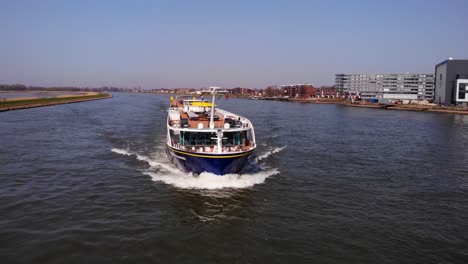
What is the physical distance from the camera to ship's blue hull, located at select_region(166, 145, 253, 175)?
69.5 ft

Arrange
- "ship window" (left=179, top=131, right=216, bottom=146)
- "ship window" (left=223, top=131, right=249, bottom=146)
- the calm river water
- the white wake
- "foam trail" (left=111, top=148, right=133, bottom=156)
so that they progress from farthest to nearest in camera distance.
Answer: "foam trail" (left=111, top=148, right=133, bottom=156) → "ship window" (left=223, top=131, right=249, bottom=146) → "ship window" (left=179, top=131, right=216, bottom=146) → the white wake → the calm river water

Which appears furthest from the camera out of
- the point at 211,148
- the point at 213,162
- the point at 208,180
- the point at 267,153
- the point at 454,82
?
the point at 454,82

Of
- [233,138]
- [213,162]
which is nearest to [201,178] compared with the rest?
[213,162]

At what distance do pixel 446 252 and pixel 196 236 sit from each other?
10610 millimetres

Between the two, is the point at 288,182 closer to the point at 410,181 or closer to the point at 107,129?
the point at 410,181

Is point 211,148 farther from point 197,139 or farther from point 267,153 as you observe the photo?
point 267,153

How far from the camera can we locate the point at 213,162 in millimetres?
21297

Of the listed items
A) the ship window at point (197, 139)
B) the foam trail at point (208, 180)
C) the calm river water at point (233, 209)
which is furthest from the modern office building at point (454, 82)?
the ship window at point (197, 139)

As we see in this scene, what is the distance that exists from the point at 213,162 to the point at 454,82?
405 ft

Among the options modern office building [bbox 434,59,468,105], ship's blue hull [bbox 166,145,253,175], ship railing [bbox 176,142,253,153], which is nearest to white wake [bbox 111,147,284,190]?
ship's blue hull [bbox 166,145,253,175]

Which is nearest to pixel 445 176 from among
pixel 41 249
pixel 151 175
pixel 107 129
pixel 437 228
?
pixel 437 228

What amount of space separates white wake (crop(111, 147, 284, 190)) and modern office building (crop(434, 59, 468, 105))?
366 ft

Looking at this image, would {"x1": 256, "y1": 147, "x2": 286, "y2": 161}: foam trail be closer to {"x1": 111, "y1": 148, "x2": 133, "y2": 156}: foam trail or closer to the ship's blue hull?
the ship's blue hull

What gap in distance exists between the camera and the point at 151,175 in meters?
24.5
